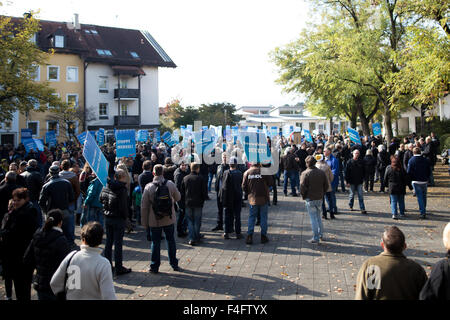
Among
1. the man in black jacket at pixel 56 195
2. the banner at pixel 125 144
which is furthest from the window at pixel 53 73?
the man in black jacket at pixel 56 195

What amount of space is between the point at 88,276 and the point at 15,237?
2.69 metres

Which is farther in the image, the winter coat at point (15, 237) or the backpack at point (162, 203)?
the backpack at point (162, 203)

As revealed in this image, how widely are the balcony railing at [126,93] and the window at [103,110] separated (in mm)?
1619

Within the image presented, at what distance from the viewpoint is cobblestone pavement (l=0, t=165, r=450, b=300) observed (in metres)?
6.49

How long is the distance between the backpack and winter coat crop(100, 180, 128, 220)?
0.55 meters

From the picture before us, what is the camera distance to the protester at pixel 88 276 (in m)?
3.92

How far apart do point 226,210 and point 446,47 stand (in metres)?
9.71

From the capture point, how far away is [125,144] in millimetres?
12547

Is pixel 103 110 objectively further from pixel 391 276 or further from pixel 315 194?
pixel 391 276

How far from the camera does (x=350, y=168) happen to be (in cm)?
1235

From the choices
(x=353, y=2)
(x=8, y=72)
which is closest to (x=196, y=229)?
(x=8, y=72)

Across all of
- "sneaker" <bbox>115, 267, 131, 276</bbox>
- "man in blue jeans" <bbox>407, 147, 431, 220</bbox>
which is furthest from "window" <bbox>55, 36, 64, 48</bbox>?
"sneaker" <bbox>115, 267, 131, 276</bbox>

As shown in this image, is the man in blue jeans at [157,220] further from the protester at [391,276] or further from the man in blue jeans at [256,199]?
the protester at [391,276]
